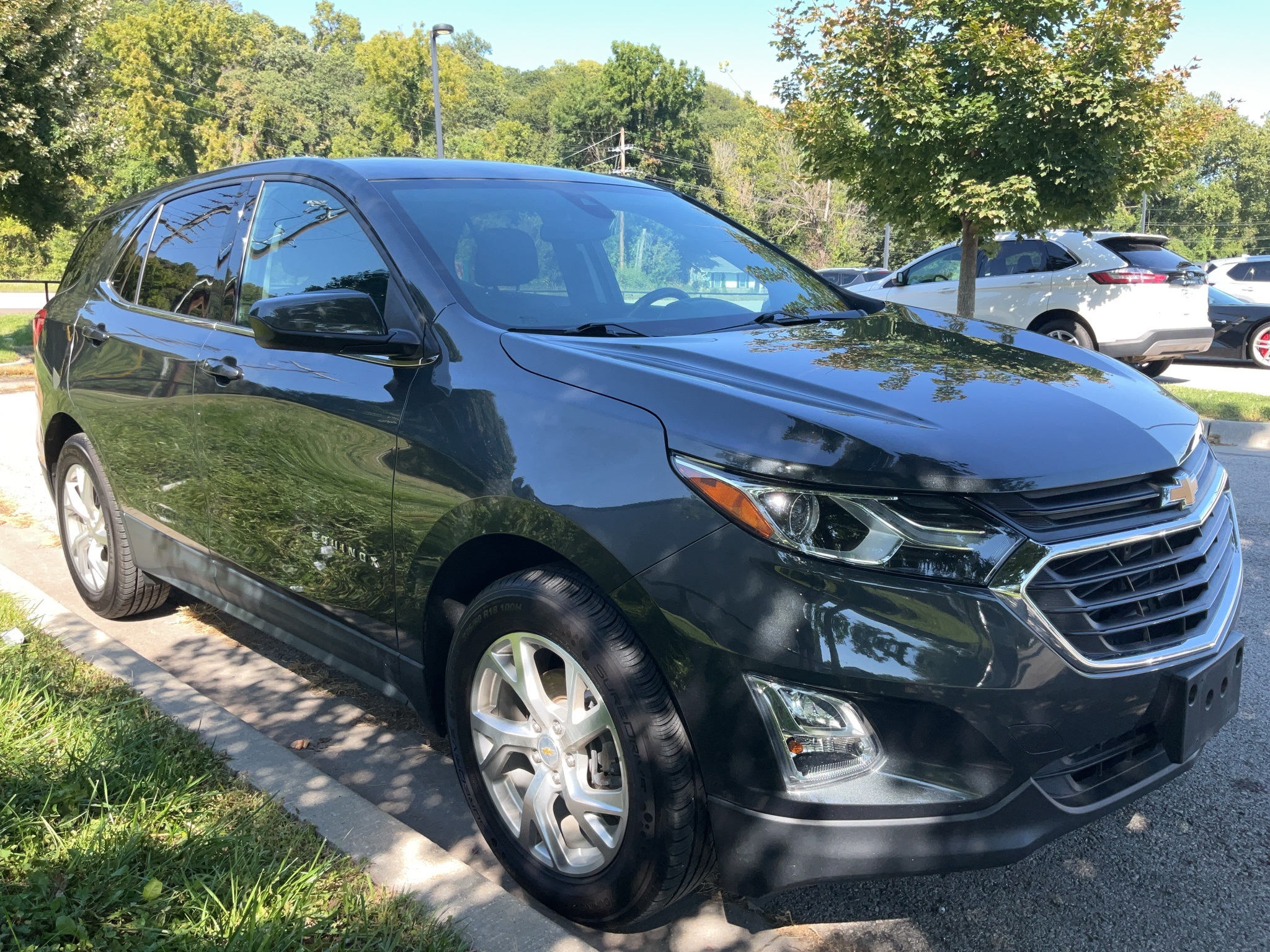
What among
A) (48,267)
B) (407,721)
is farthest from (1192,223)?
(407,721)

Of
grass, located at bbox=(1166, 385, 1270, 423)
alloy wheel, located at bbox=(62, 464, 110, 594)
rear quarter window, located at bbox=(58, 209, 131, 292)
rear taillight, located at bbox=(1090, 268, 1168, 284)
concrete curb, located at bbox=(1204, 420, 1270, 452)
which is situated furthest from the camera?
rear taillight, located at bbox=(1090, 268, 1168, 284)

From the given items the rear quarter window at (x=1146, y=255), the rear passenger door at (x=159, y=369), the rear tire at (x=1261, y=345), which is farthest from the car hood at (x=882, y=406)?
the rear tire at (x=1261, y=345)

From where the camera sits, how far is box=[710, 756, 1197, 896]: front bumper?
1.96 metres

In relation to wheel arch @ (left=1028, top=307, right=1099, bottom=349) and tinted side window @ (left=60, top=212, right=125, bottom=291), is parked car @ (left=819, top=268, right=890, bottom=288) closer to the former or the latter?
wheel arch @ (left=1028, top=307, right=1099, bottom=349)

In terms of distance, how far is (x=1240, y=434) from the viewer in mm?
8883

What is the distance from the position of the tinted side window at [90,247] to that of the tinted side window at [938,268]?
10488 millimetres

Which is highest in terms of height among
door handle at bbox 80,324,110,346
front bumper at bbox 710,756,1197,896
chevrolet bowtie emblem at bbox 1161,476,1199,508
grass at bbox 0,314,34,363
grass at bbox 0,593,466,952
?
door handle at bbox 80,324,110,346

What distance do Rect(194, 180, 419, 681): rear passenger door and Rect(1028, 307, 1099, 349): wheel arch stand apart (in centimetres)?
1008

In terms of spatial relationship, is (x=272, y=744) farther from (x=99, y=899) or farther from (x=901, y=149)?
(x=901, y=149)

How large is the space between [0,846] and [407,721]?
142 cm

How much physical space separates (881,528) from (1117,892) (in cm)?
134

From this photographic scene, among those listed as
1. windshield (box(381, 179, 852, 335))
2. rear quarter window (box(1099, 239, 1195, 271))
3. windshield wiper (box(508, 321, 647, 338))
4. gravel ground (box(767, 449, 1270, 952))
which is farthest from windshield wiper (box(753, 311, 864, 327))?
rear quarter window (box(1099, 239, 1195, 271))

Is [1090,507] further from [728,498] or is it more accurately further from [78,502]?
[78,502]

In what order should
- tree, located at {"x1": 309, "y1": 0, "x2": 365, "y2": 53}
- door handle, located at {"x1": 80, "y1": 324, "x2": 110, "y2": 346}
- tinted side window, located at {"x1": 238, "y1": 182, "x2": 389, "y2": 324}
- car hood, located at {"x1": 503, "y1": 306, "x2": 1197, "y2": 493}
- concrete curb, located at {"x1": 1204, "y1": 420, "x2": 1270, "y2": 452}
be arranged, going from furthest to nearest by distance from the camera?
1. tree, located at {"x1": 309, "y1": 0, "x2": 365, "y2": 53}
2. concrete curb, located at {"x1": 1204, "y1": 420, "x2": 1270, "y2": 452}
3. door handle, located at {"x1": 80, "y1": 324, "x2": 110, "y2": 346}
4. tinted side window, located at {"x1": 238, "y1": 182, "x2": 389, "y2": 324}
5. car hood, located at {"x1": 503, "y1": 306, "x2": 1197, "y2": 493}
